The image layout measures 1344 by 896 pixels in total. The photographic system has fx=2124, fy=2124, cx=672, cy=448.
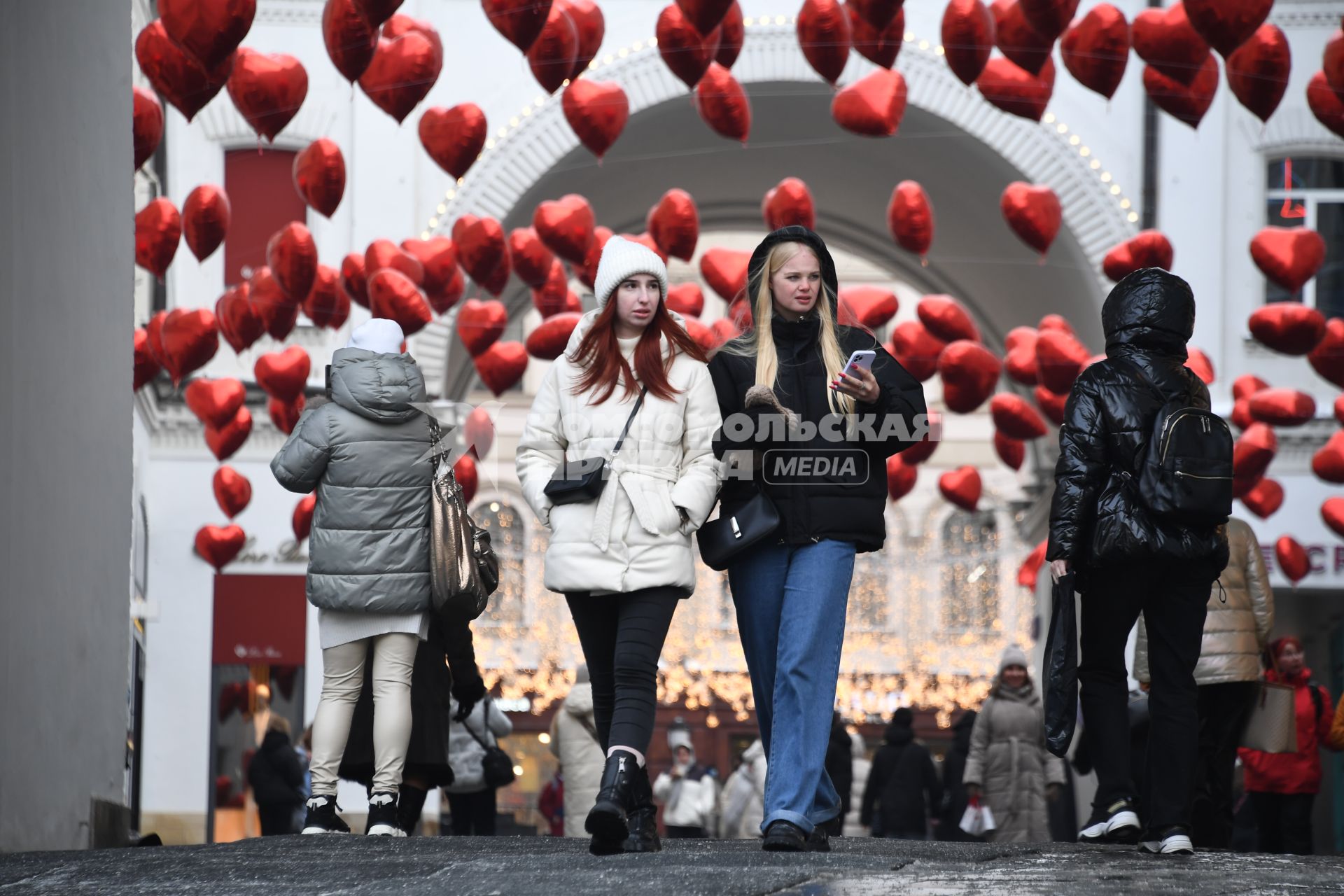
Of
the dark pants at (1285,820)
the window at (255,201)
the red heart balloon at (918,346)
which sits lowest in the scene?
the dark pants at (1285,820)

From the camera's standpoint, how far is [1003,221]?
73.4 feet

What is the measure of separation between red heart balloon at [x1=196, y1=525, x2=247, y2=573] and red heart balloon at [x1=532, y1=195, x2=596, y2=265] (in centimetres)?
625

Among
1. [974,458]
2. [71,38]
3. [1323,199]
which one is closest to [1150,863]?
[71,38]

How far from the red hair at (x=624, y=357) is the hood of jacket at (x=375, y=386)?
1359mm

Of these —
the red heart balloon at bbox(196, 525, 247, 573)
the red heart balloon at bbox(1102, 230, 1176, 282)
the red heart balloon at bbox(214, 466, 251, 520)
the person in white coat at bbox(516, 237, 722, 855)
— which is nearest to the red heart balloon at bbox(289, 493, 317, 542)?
the red heart balloon at bbox(214, 466, 251, 520)

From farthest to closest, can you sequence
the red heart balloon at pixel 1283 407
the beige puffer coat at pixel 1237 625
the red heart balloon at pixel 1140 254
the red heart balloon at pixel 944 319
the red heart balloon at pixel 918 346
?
the red heart balloon at pixel 1283 407 < the red heart balloon at pixel 918 346 < the red heart balloon at pixel 944 319 < the red heart balloon at pixel 1140 254 < the beige puffer coat at pixel 1237 625

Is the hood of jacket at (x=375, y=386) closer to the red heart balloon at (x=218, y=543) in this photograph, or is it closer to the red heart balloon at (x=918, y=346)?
the red heart balloon at (x=918, y=346)

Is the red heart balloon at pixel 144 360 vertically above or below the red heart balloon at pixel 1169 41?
below

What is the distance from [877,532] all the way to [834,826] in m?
1.07

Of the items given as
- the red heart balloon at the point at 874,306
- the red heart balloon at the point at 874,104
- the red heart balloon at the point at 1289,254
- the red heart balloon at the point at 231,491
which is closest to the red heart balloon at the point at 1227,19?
the red heart balloon at the point at 874,104

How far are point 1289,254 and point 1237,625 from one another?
684 centimetres

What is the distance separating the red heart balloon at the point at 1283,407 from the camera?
56.5 ft

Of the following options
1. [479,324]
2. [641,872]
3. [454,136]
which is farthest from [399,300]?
[641,872]

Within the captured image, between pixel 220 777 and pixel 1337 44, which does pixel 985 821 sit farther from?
pixel 220 777
